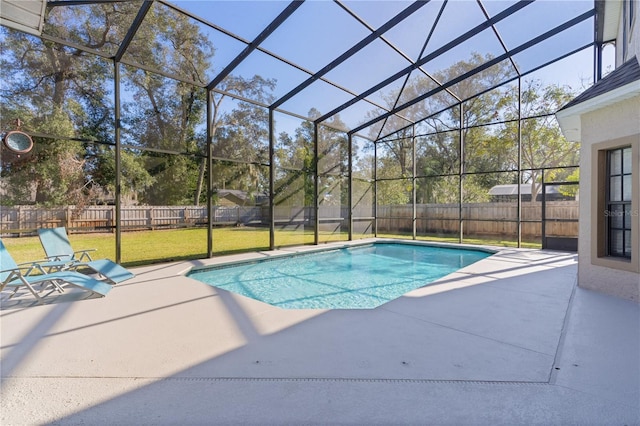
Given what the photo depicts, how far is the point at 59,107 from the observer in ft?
19.2

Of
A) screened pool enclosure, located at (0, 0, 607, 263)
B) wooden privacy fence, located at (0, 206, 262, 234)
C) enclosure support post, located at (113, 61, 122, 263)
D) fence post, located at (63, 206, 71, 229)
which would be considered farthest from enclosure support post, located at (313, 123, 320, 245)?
fence post, located at (63, 206, 71, 229)

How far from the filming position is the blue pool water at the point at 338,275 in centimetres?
539

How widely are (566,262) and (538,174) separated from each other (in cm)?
493

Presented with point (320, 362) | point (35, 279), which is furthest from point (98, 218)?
point (320, 362)

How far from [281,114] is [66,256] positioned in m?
6.25

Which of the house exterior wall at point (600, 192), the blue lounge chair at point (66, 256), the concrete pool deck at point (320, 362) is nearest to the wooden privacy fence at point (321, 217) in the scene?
the blue lounge chair at point (66, 256)

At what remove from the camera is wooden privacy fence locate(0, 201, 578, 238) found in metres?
5.93

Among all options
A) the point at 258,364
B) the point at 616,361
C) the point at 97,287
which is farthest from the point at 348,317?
the point at 97,287

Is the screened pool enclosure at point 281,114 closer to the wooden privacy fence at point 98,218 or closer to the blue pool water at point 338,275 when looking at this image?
the wooden privacy fence at point 98,218

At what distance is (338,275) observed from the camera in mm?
7223

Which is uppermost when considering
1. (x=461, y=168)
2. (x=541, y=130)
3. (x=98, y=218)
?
(x=541, y=130)

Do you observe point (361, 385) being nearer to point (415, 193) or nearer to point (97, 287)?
point (97, 287)

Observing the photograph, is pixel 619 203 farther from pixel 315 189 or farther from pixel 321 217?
pixel 321 217

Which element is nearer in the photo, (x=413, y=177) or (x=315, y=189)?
(x=315, y=189)
